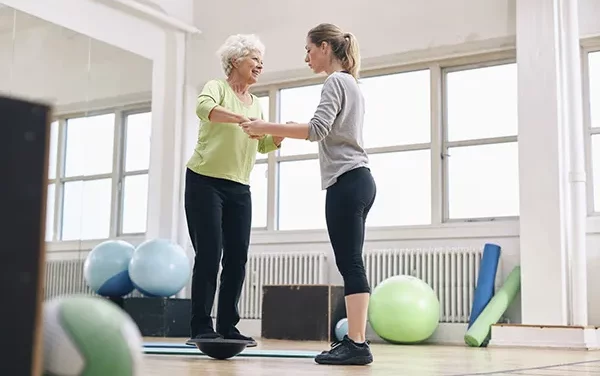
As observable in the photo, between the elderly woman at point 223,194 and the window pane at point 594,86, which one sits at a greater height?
the window pane at point 594,86

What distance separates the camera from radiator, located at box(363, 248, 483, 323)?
5691mm

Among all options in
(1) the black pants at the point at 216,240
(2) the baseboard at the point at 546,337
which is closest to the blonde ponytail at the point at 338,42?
(1) the black pants at the point at 216,240

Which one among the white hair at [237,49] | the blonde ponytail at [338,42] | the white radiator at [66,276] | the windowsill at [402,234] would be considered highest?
the white hair at [237,49]

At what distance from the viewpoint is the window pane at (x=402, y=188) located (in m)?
6.20

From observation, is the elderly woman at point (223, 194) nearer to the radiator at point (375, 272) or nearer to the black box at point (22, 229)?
the black box at point (22, 229)

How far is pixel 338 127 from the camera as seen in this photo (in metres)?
2.79

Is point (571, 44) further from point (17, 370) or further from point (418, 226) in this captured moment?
point (17, 370)

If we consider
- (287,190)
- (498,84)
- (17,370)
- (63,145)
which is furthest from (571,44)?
(17,370)

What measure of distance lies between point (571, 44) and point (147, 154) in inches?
154

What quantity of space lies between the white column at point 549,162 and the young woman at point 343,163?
9.52ft

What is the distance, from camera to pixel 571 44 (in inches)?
212

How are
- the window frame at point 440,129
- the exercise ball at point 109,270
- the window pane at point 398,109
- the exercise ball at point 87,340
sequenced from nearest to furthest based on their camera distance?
the exercise ball at point 87,340
the window frame at point 440,129
the exercise ball at point 109,270
the window pane at point 398,109

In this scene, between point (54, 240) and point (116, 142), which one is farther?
point (116, 142)

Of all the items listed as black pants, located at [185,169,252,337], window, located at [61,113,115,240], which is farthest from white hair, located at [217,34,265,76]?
window, located at [61,113,115,240]
